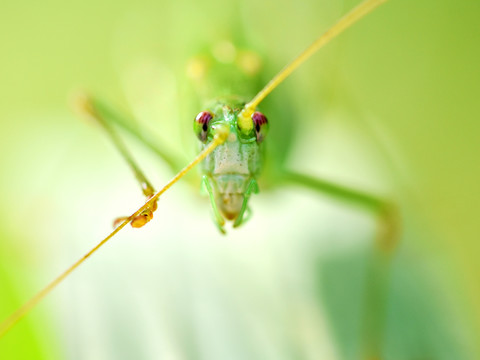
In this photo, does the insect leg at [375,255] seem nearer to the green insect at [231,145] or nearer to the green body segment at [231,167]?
the green insect at [231,145]

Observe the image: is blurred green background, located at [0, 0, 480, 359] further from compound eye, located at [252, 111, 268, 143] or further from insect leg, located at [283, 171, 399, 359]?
compound eye, located at [252, 111, 268, 143]

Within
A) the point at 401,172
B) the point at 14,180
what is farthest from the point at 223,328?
the point at 14,180

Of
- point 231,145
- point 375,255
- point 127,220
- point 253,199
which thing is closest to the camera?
point 127,220

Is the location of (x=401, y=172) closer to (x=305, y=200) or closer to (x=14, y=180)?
(x=305, y=200)

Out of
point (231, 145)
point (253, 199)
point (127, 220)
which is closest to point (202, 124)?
point (231, 145)

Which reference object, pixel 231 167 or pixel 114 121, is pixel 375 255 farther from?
pixel 114 121

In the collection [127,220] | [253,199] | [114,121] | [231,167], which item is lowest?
[127,220]

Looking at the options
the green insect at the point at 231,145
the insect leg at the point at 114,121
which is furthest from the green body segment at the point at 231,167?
the insect leg at the point at 114,121
